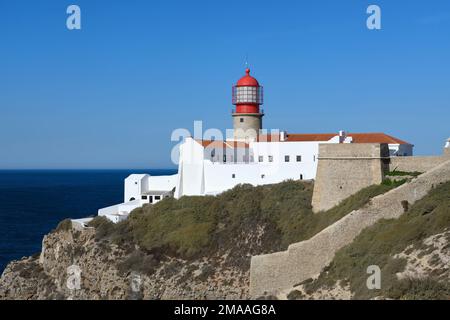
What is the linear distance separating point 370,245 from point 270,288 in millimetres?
5018

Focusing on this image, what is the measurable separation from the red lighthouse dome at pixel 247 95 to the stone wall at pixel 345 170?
11.2 metres

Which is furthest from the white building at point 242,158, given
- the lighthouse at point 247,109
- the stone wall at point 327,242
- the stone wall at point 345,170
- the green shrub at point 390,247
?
the green shrub at point 390,247

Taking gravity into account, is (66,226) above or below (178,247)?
above

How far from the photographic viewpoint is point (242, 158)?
130ft

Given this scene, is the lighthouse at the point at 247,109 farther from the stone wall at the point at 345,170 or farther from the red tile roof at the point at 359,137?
the stone wall at the point at 345,170

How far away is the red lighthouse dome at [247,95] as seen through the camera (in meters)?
41.8

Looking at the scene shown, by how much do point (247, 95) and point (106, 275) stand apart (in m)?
16.5

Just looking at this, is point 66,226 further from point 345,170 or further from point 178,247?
point 345,170

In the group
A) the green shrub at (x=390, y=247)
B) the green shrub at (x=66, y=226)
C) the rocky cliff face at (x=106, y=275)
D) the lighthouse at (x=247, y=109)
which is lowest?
the rocky cliff face at (x=106, y=275)

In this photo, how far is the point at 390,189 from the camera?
2778 centimetres

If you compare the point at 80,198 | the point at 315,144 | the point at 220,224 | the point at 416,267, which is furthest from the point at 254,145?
the point at 80,198

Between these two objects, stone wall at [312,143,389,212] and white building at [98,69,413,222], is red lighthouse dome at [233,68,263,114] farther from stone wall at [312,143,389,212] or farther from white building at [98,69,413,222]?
stone wall at [312,143,389,212]

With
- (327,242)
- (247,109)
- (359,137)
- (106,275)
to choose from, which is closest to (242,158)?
(247,109)

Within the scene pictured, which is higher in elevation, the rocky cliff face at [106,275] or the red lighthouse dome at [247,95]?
the red lighthouse dome at [247,95]
